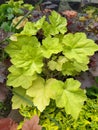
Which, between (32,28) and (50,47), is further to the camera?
(32,28)

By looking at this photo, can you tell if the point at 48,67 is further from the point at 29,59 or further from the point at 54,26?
the point at 54,26

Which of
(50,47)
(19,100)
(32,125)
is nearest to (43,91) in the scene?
(19,100)

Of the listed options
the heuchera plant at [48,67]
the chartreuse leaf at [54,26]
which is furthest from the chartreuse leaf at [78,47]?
the chartreuse leaf at [54,26]

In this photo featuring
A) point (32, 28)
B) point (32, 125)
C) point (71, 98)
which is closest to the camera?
point (32, 125)

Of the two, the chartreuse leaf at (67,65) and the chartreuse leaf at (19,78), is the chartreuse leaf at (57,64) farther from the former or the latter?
the chartreuse leaf at (19,78)

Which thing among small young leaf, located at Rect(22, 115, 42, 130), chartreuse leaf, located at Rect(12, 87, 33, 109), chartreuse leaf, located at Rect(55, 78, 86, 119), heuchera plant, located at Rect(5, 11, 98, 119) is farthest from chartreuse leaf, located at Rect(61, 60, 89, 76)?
small young leaf, located at Rect(22, 115, 42, 130)

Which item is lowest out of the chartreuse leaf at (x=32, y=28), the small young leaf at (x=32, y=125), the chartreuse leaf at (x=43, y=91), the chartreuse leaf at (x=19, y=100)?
the chartreuse leaf at (x=19, y=100)
